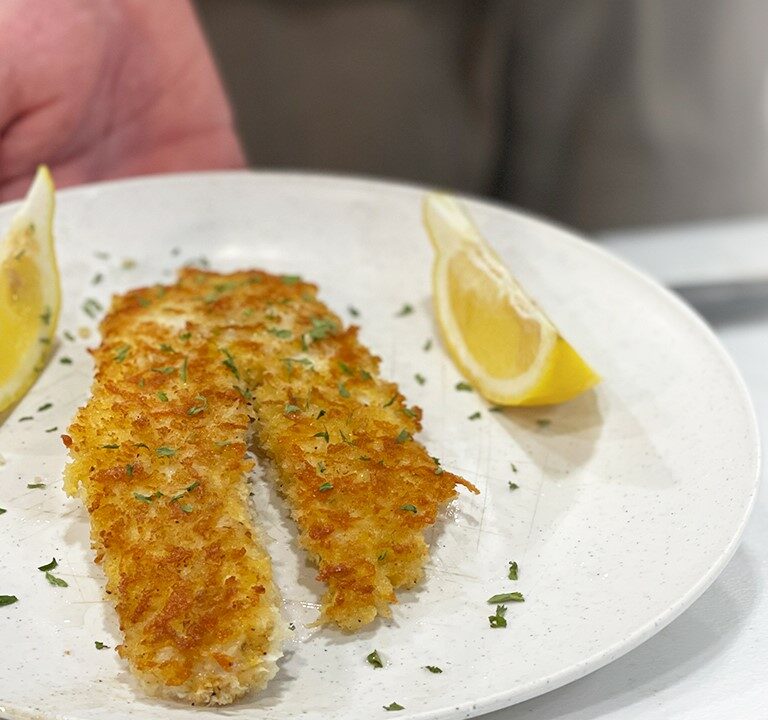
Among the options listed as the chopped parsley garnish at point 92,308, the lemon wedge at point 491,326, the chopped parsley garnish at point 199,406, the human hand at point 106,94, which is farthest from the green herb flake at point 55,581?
the human hand at point 106,94

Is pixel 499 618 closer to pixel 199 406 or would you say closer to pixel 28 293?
pixel 199 406

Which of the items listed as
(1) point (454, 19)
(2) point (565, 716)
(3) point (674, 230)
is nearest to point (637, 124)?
(3) point (674, 230)

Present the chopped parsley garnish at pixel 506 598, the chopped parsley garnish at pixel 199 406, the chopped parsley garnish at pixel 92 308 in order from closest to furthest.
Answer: the chopped parsley garnish at pixel 506 598
the chopped parsley garnish at pixel 199 406
the chopped parsley garnish at pixel 92 308

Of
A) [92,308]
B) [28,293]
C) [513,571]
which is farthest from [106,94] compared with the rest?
[513,571]

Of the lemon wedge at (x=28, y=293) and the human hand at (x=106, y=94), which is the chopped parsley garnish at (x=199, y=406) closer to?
the lemon wedge at (x=28, y=293)

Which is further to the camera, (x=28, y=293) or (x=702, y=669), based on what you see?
(x=28, y=293)

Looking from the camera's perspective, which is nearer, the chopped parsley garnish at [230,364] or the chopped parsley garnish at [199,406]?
the chopped parsley garnish at [199,406]

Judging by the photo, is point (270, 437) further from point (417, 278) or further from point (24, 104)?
point (24, 104)

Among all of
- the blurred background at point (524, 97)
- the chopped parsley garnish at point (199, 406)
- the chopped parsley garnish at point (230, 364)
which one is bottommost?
the blurred background at point (524, 97)
